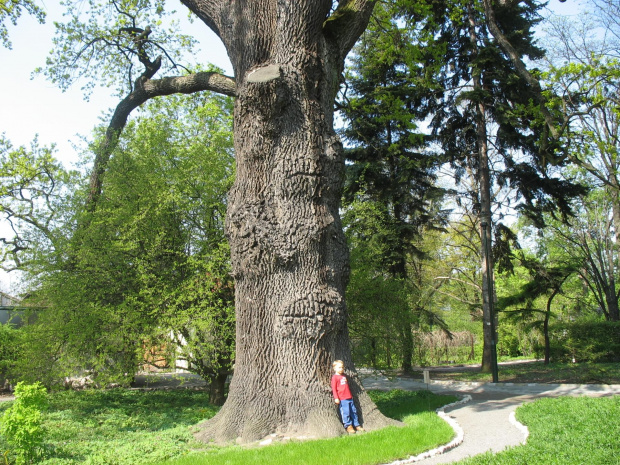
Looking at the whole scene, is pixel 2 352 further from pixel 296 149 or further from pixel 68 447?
pixel 296 149

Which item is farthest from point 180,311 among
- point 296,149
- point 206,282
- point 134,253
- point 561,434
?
point 561,434

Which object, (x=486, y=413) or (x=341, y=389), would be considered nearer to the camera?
(x=341, y=389)

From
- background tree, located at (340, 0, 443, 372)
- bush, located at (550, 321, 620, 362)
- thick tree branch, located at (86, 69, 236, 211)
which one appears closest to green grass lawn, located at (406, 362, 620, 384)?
bush, located at (550, 321, 620, 362)

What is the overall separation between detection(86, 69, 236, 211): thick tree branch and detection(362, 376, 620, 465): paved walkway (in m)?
6.86

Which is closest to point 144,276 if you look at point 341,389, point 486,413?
point 341,389

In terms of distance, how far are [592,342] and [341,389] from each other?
51.9ft

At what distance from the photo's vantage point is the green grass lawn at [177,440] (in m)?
5.91

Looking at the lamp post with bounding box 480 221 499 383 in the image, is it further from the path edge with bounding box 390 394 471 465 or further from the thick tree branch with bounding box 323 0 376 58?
the thick tree branch with bounding box 323 0 376 58

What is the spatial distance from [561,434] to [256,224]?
5.15 m

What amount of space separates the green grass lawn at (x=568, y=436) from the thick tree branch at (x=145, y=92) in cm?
761

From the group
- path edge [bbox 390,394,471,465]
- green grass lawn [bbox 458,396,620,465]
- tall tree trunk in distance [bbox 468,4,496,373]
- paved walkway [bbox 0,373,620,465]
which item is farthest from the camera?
tall tree trunk in distance [bbox 468,4,496,373]

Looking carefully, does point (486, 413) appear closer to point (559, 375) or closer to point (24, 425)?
point (24, 425)

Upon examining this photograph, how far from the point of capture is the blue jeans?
7312 millimetres

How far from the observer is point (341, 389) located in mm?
7391
